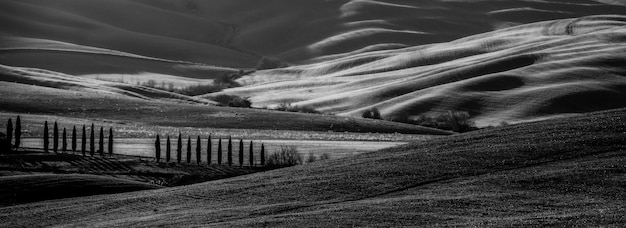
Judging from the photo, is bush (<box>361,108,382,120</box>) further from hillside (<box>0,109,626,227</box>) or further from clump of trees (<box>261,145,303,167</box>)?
hillside (<box>0,109,626,227</box>)

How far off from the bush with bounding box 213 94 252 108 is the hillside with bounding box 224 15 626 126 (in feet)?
8.56

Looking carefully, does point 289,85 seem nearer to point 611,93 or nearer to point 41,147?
point 611,93

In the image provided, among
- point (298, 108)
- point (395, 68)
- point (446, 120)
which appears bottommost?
point (446, 120)

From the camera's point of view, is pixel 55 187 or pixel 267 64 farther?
pixel 267 64

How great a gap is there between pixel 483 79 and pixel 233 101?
74.0 ft

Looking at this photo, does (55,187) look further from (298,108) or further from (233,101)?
(233,101)

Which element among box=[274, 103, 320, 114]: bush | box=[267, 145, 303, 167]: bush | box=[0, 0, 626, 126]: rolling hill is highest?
box=[0, 0, 626, 126]: rolling hill

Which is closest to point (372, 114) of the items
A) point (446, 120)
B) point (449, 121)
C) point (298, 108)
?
point (446, 120)

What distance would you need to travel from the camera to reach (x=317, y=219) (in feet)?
74.6

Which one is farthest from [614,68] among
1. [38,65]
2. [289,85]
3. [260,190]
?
[260,190]

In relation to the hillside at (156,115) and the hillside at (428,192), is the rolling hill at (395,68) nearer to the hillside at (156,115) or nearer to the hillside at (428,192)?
the hillside at (156,115)

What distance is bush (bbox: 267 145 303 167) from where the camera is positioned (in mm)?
40763

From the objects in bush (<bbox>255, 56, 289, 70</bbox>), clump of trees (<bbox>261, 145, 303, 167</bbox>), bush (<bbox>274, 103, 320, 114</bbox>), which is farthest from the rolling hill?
clump of trees (<bbox>261, 145, 303, 167</bbox>)

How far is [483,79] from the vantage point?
100250mm
